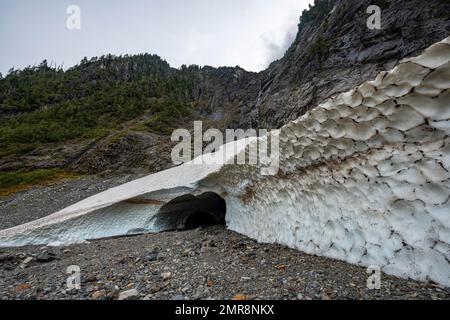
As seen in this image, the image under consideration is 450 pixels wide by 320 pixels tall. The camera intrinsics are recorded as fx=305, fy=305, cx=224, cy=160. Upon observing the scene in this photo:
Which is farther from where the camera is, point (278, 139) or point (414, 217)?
point (278, 139)

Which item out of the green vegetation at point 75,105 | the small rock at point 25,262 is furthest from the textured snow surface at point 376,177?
the green vegetation at point 75,105

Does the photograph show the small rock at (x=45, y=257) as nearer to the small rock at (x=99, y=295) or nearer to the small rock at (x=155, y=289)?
the small rock at (x=99, y=295)

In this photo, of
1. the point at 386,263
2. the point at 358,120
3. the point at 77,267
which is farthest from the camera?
the point at 77,267

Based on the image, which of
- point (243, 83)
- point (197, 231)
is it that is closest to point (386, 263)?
point (197, 231)

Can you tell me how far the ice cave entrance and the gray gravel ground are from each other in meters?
1.97

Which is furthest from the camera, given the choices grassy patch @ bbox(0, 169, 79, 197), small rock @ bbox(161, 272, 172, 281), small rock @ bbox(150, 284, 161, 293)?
grassy patch @ bbox(0, 169, 79, 197)

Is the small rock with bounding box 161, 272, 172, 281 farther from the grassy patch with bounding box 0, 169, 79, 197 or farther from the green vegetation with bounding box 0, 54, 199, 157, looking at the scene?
the green vegetation with bounding box 0, 54, 199, 157

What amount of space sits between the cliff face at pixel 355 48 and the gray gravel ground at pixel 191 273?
63.2 feet

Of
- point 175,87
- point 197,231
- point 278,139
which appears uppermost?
point 175,87

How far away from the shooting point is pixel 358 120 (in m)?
3.90

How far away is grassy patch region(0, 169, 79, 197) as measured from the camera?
28175 millimetres

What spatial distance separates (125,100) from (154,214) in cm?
5608

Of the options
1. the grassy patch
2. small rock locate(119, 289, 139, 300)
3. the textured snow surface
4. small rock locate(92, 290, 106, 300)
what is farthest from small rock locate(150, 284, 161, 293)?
the grassy patch

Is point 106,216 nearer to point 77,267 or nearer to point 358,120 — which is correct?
point 77,267
